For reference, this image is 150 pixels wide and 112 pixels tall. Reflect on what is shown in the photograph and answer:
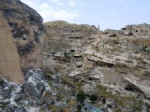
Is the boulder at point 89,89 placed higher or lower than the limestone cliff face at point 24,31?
lower

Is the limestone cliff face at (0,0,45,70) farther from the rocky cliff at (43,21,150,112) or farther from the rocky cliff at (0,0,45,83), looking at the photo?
the rocky cliff at (43,21,150,112)

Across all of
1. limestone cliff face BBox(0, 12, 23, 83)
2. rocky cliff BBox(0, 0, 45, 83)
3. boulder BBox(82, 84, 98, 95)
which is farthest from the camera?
rocky cliff BBox(0, 0, 45, 83)

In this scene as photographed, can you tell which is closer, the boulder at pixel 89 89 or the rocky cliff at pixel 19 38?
the boulder at pixel 89 89

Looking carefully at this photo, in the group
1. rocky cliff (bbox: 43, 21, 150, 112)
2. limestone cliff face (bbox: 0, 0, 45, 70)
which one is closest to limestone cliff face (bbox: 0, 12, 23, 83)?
limestone cliff face (bbox: 0, 0, 45, 70)

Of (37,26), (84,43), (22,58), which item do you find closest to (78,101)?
(22,58)

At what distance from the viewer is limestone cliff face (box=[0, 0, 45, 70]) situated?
3272cm

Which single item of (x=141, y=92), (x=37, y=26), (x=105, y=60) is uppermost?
(x=37, y=26)

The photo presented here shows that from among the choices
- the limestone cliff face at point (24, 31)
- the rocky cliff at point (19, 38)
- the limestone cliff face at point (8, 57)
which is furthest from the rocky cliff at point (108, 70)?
the limestone cliff face at point (8, 57)

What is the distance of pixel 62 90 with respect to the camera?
30.8m

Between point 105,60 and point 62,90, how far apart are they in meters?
8.74

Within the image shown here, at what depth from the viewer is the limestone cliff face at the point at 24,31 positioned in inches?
1288

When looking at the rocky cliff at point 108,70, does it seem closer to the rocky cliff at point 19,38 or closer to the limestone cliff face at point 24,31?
the limestone cliff face at point 24,31

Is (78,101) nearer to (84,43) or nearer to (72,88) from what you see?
(72,88)

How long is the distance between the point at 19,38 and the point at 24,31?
110 centimetres
